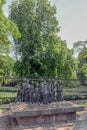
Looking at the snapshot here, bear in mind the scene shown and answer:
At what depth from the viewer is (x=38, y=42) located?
2058 cm

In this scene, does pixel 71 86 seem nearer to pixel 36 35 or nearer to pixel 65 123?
pixel 36 35

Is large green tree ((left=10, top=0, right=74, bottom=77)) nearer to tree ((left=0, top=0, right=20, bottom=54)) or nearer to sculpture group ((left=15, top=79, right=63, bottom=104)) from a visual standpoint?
tree ((left=0, top=0, right=20, bottom=54))

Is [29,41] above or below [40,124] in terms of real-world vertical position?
above

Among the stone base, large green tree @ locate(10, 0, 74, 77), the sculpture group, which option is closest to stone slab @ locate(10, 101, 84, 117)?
the stone base

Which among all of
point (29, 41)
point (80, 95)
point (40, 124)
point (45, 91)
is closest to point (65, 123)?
point (40, 124)

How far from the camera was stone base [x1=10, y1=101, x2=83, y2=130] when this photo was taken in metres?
6.91

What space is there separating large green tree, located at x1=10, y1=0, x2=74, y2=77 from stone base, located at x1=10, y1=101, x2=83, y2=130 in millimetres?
11903

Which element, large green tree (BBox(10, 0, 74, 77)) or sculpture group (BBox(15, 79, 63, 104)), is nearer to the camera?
sculpture group (BBox(15, 79, 63, 104))

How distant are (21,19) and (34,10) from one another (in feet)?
4.87

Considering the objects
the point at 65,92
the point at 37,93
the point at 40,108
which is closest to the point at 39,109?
the point at 40,108

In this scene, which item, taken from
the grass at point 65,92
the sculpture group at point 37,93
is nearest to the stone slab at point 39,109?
the sculpture group at point 37,93

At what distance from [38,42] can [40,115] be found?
13.9 m

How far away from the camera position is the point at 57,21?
70.7 feet

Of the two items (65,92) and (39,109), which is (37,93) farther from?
(65,92)
